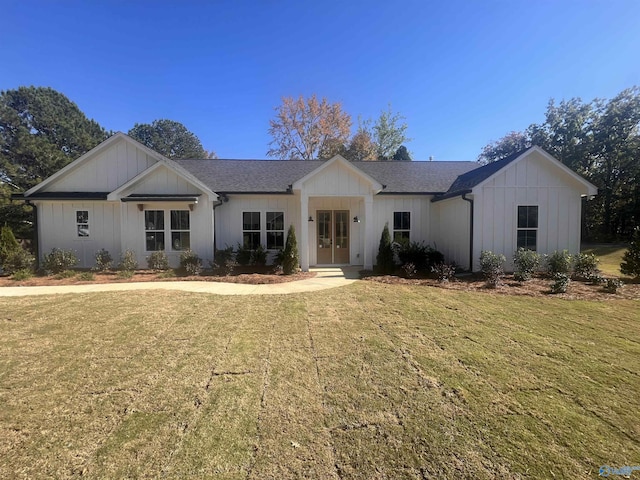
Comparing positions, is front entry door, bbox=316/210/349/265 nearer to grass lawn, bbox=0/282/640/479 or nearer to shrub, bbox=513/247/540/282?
shrub, bbox=513/247/540/282

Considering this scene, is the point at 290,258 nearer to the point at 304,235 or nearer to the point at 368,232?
the point at 304,235

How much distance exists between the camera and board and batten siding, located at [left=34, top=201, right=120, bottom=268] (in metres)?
12.3

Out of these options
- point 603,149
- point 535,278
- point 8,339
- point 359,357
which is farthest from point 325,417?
point 603,149

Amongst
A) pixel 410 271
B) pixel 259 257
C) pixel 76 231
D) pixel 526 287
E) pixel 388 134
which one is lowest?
pixel 526 287

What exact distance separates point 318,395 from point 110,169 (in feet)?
45.5

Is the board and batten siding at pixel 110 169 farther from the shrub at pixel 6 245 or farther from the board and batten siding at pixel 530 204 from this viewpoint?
the board and batten siding at pixel 530 204

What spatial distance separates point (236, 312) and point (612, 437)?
5740 mm

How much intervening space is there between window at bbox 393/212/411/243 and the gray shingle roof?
1050 mm

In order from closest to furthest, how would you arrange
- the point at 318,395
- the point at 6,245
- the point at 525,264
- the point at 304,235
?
the point at 318,395, the point at 525,264, the point at 6,245, the point at 304,235

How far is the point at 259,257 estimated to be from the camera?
12430mm

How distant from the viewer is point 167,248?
1231 centimetres

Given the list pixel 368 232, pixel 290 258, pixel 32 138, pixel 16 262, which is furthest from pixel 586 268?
pixel 32 138

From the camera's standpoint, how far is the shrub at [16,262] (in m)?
11.0

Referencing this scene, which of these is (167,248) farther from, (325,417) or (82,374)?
(325,417)
